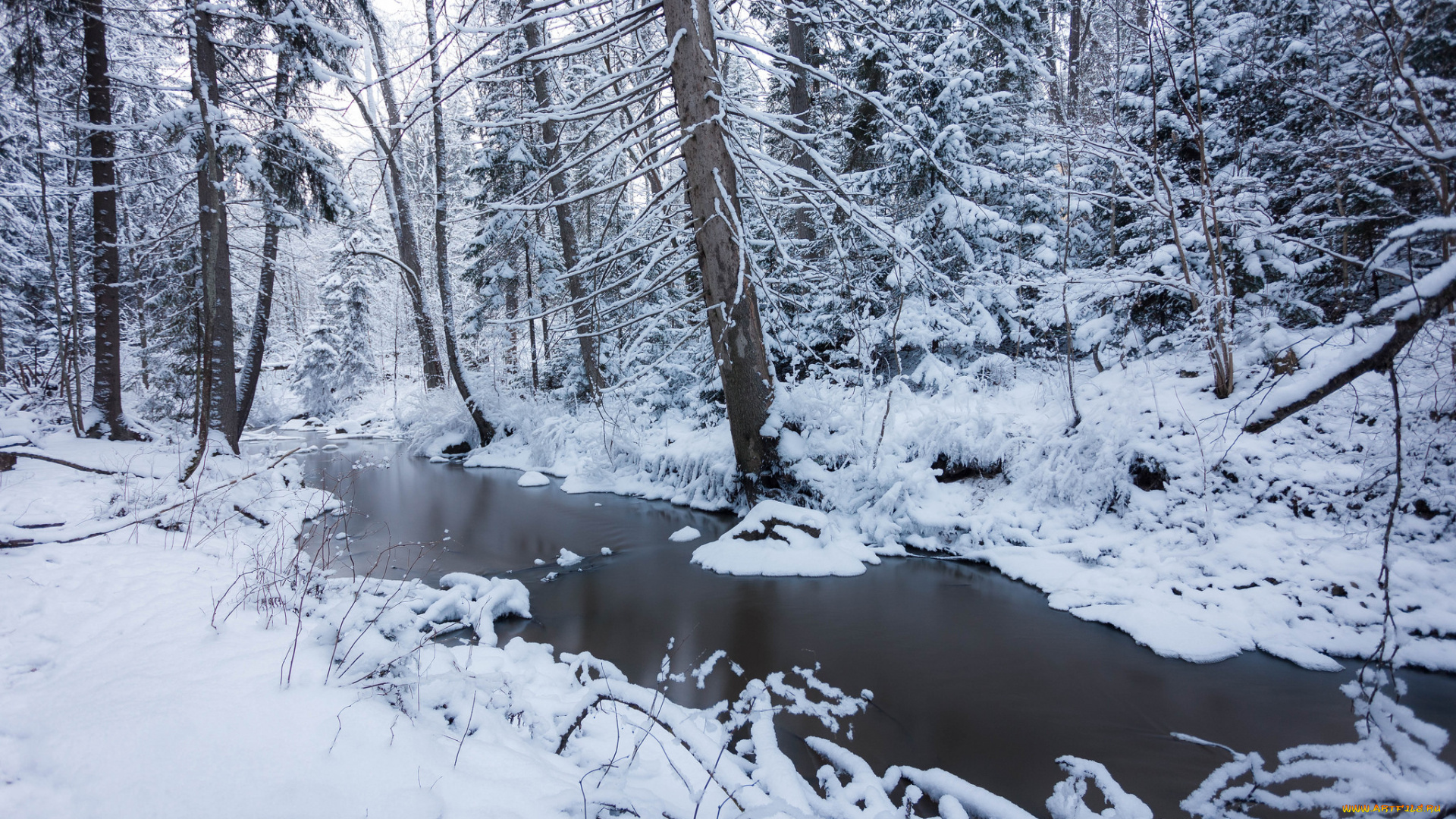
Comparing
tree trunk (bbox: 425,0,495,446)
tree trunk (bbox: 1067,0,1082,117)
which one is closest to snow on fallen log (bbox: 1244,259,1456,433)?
tree trunk (bbox: 1067,0,1082,117)

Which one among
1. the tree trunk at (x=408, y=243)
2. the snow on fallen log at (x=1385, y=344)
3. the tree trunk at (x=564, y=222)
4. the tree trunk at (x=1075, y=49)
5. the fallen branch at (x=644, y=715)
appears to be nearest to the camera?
the snow on fallen log at (x=1385, y=344)

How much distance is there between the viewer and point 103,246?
8445 mm

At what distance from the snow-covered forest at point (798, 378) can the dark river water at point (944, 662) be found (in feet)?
0.89

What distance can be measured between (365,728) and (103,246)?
36.2 feet

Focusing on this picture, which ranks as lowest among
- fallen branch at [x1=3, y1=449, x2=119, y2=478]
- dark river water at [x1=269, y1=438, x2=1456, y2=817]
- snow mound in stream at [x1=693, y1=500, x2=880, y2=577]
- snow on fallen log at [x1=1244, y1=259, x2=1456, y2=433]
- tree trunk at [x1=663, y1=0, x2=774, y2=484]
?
dark river water at [x1=269, y1=438, x2=1456, y2=817]

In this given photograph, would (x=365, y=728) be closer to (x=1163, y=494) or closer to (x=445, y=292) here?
(x=1163, y=494)

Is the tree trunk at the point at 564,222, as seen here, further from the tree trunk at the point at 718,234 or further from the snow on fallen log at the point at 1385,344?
the snow on fallen log at the point at 1385,344

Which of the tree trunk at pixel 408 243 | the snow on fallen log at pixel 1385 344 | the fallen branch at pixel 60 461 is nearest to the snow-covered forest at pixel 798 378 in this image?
the snow on fallen log at pixel 1385 344

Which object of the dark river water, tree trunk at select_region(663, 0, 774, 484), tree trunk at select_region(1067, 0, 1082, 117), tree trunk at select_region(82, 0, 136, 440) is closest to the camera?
the dark river water

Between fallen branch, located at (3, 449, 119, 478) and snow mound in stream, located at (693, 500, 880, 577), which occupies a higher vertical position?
fallen branch, located at (3, 449, 119, 478)

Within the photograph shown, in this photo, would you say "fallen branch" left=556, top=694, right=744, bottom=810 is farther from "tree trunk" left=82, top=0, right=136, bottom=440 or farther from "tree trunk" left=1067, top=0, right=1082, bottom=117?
"tree trunk" left=1067, top=0, right=1082, bottom=117

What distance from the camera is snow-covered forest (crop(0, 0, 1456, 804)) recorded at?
2283 mm

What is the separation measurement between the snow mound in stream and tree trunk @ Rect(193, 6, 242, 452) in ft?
22.7

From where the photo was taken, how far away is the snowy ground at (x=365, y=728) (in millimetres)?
1690
